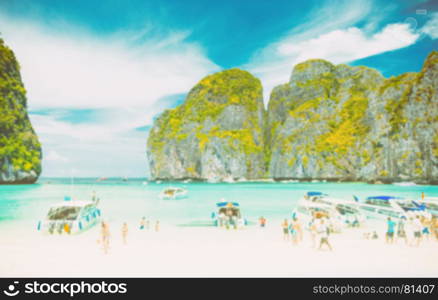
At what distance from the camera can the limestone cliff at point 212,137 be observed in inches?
1209

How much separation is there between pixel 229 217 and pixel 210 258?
3078mm

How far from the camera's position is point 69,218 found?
693 cm

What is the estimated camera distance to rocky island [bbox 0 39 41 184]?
846cm

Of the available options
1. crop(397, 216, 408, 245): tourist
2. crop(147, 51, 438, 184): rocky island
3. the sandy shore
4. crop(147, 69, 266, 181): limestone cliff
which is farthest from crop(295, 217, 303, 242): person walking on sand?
crop(147, 69, 266, 181): limestone cliff

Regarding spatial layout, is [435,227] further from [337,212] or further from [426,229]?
[337,212]

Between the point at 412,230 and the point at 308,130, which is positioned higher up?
the point at 308,130

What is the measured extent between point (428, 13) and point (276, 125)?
38.4 metres

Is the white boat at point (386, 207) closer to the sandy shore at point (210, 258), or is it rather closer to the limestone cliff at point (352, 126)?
the sandy shore at point (210, 258)

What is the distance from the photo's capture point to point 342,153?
38.4m

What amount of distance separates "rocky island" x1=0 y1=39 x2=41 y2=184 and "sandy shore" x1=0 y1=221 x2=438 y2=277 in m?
4.40

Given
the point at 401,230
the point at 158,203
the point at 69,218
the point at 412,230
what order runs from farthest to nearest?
the point at 158,203 → the point at 69,218 → the point at 401,230 → the point at 412,230

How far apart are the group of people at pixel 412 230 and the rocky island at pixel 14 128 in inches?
340

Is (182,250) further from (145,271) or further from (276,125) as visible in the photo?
(276,125)

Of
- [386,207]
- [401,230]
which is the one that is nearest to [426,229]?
[401,230]
